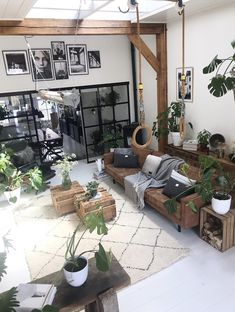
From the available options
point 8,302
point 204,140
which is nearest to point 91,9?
point 204,140

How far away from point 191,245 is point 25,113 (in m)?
4.75

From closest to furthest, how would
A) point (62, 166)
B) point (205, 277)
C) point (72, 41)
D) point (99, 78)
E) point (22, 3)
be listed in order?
point (205, 277) → point (22, 3) → point (62, 166) → point (72, 41) → point (99, 78)

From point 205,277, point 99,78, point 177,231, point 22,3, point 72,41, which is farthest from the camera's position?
point 99,78

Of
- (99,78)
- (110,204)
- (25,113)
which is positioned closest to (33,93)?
(25,113)

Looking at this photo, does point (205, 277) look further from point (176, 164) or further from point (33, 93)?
point (33, 93)

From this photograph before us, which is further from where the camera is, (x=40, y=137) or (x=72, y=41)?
(x=40, y=137)

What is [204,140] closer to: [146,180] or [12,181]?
[146,180]

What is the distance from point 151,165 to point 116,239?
1.62 m

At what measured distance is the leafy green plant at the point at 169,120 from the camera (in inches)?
212

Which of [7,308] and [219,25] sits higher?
[219,25]

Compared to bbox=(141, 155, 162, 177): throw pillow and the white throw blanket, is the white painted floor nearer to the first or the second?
the white throw blanket

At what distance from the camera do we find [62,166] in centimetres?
446

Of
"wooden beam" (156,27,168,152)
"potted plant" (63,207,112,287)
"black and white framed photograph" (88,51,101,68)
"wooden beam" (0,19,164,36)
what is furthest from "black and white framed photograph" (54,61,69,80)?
"potted plant" (63,207,112,287)

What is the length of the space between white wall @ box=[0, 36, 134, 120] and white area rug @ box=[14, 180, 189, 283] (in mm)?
2834
